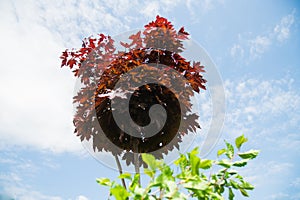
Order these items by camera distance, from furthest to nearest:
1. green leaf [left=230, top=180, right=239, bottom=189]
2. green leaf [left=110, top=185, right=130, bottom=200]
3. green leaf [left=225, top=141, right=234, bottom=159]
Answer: green leaf [left=225, top=141, right=234, bottom=159], green leaf [left=230, top=180, right=239, bottom=189], green leaf [left=110, top=185, right=130, bottom=200]

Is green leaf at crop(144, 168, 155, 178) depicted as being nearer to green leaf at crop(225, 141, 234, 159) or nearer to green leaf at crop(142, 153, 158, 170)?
green leaf at crop(142, 153, 158, 170)

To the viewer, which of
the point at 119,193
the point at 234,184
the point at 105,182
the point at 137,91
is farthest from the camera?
the point at 137,91

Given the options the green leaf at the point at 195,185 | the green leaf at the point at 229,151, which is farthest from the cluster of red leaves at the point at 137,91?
the green leaf at the point at 195,185

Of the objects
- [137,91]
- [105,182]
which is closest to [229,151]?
[105,182]

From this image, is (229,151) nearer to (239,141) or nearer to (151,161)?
(239,141)

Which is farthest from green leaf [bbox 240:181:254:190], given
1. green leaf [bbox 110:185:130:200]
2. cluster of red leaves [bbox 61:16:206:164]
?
cluster of red leaves [bbox 61:16:206:164]

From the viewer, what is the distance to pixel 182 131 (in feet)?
11.0

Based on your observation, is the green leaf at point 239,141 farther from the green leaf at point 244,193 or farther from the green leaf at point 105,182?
the green leaf at point 105,182

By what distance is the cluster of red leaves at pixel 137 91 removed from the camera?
3.10m

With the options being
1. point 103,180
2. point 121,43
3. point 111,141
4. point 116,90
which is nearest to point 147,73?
point 116,90

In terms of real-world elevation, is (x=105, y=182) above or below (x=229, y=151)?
below

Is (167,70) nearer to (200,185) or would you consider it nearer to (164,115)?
(164,115)

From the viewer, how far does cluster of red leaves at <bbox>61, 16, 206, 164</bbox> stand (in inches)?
122

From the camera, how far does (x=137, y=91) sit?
9.86 feet
